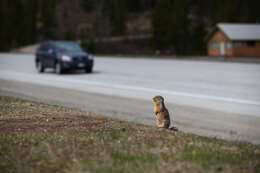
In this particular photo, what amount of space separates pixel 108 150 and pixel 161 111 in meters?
2.04

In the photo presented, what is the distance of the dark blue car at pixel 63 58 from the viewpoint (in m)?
26.6

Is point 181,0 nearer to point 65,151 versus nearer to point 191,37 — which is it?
point 191,37

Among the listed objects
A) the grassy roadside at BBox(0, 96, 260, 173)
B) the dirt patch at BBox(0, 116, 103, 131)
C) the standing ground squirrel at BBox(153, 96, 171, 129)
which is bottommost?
the dirt patch at BBox(0, 116, 103, 131)

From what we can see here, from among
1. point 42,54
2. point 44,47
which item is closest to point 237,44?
point 44,47

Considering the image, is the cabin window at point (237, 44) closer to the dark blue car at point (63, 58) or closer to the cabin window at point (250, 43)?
the cabin window at point (250, 43)

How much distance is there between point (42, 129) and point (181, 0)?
217ft

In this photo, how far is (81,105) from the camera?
43.7 ft

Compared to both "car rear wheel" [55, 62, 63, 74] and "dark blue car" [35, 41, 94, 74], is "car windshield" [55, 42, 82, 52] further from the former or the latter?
"car rear wheel" [55, 62, 63, 74]

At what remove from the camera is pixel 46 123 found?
28.6ft

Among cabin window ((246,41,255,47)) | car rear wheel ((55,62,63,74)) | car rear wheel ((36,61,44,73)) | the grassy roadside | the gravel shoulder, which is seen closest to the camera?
the grassy roadside

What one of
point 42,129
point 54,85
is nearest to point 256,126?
point 42,129

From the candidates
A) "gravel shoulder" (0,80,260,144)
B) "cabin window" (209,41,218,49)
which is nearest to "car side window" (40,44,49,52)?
"gravel shoulder" (0,80,260,144)

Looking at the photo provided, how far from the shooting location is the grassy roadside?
18.7 feet

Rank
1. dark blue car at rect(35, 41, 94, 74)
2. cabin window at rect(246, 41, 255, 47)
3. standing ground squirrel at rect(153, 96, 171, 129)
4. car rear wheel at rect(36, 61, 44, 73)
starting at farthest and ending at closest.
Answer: cabin window at rect(246, 41, 255, 47) → car rear wheel at rect(36, 61, 44, 73) → dark blue car at rect(35, 41, 94, 74) → standing ground squirrel at rect(153, 96, 171, 129)
